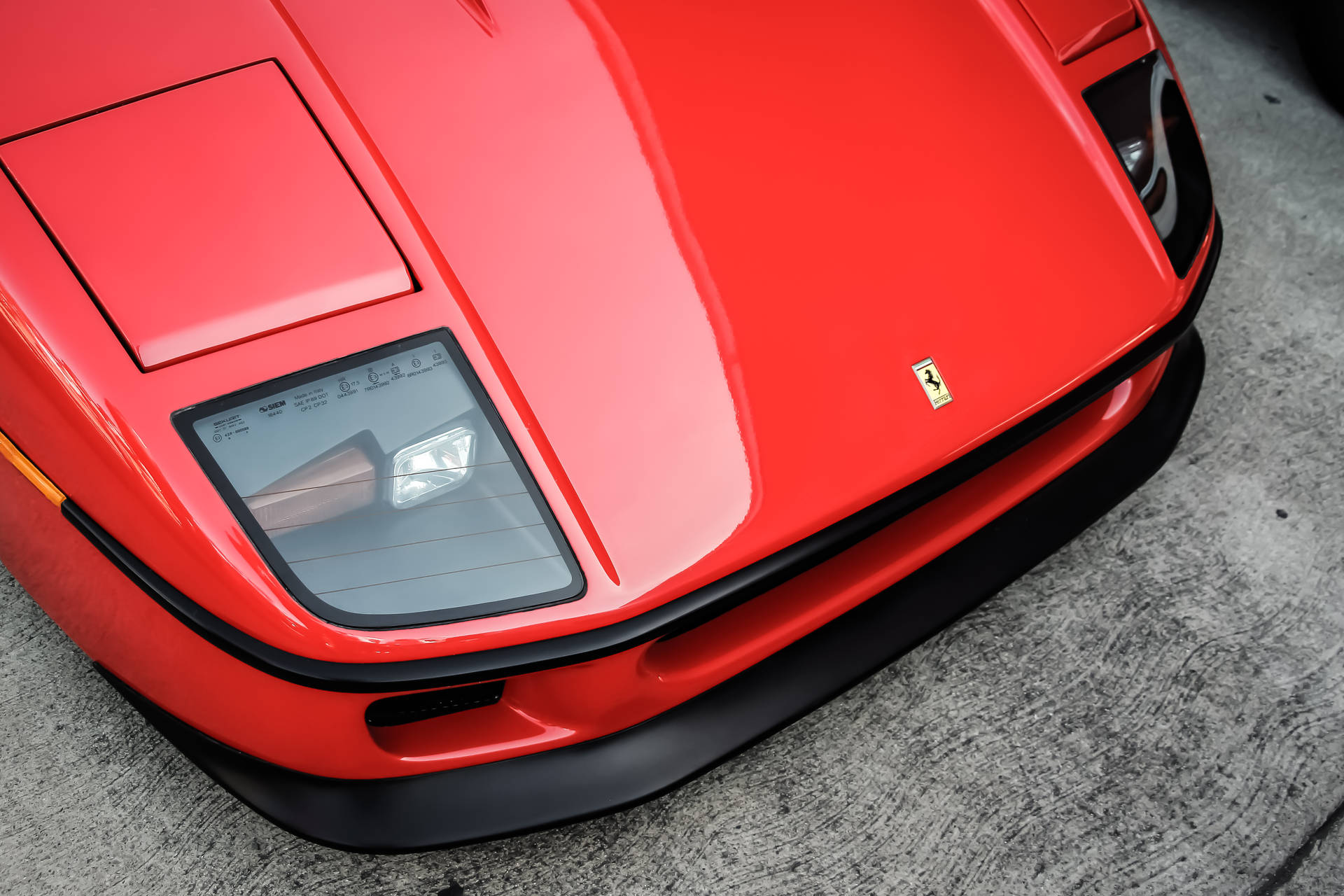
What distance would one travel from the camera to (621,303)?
1.06 m

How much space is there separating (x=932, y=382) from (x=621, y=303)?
37cm

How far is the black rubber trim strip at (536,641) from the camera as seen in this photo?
0.93 meters

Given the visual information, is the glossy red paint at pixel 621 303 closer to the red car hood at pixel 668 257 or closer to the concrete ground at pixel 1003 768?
the red car hood at pixel 668 257

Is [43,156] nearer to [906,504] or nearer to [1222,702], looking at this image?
[906,504]

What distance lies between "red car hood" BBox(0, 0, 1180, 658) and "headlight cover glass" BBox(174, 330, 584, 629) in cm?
2

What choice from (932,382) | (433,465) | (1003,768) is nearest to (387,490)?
(433,465)

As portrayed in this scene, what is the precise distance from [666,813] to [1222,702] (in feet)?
2.77

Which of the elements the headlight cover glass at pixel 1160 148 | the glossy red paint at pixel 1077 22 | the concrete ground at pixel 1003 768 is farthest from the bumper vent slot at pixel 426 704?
the glossy red paint at pixel 1077 22

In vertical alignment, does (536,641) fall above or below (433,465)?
below

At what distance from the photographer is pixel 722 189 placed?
1.14 meters

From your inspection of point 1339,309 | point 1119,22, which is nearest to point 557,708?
point 1119,22

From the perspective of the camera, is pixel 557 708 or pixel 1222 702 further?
pixel 1222 702

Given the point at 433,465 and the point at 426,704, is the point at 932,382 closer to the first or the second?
the point at 433,465

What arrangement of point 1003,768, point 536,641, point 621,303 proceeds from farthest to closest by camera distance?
1. point 1003,768
2. point 621,303
3. point 536,641
